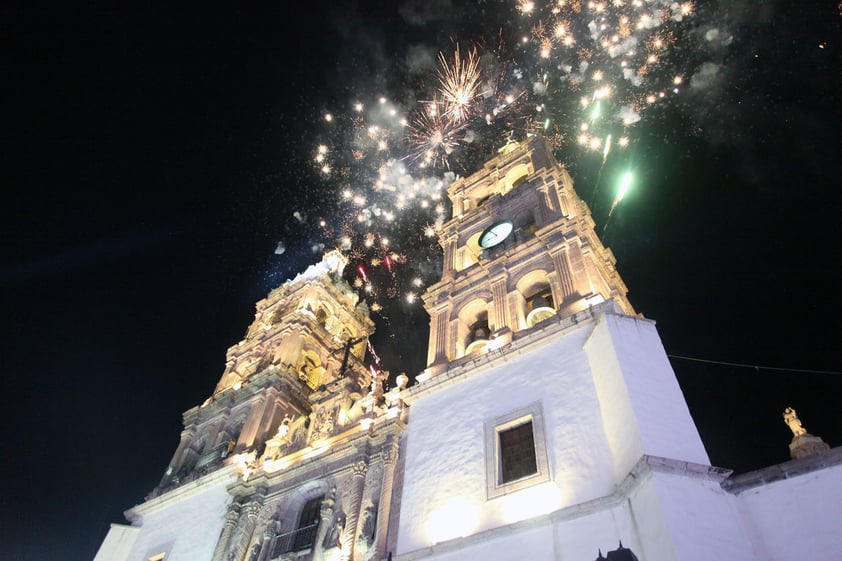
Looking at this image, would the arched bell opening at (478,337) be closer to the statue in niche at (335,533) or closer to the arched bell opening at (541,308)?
the arched bell opening at (541,308)

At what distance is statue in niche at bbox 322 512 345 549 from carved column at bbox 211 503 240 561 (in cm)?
535

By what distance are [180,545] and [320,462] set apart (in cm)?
811

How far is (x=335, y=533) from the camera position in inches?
756

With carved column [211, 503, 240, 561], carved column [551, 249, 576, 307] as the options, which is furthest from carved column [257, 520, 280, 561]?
carved column [551, 249, 576, 307]

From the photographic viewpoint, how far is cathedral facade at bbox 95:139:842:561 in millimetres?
11648

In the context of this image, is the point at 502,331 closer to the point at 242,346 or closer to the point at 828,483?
the point at 828,483

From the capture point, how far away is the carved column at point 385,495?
1711 centimetres

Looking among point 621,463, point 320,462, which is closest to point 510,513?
point 621,463

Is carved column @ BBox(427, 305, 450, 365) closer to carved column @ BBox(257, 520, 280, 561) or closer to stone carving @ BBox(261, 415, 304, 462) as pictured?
stone carving @ BBox(261, 415, 304, 462)

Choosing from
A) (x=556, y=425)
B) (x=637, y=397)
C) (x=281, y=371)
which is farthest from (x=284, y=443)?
(x=637, y=397)

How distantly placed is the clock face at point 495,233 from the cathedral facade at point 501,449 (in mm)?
119

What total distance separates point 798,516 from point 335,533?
1412 cm

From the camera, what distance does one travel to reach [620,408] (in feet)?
46.1

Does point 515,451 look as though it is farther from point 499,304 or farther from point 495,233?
point 495,233
